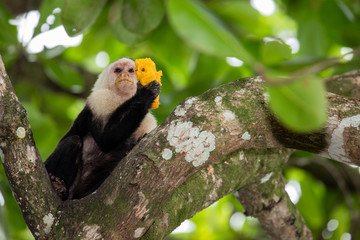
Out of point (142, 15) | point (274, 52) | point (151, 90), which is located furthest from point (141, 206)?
point (274, 52)

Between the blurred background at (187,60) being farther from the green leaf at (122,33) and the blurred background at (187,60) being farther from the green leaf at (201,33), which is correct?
the green leaf at (201,33)

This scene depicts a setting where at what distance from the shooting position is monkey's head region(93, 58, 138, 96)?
2.93 metres

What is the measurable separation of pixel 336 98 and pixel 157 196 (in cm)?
93

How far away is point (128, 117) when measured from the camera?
2512mm

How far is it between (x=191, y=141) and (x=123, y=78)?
125 centimetres

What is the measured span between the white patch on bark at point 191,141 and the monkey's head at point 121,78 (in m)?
1.18

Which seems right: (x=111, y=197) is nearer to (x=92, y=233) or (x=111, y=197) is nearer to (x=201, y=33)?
(x=92, y=233)

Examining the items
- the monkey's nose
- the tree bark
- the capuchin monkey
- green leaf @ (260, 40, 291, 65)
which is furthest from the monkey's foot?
green leaf @ (260, 40, 291, 65)

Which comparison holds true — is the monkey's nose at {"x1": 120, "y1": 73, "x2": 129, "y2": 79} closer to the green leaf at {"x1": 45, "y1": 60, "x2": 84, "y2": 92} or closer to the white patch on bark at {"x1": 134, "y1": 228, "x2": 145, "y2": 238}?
the green leaf at {"x1": 45, "y1": 60, "x2": 84, "y2": 92}

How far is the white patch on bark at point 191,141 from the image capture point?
179cm

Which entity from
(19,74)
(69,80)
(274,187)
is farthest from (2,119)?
(19,74)

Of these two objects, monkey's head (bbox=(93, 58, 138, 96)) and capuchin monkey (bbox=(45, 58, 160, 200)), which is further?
monkey's head (bbox=(93, 58, 138, 96))

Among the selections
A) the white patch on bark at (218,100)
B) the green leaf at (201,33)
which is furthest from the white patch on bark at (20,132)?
the green leaf at (201,33)

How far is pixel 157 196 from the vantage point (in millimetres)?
1748
